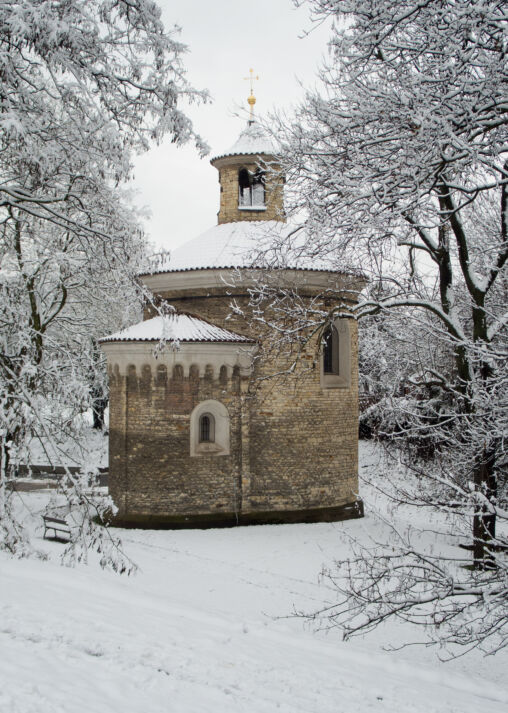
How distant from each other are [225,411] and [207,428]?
59 cm

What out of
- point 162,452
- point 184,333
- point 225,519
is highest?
point 184,333

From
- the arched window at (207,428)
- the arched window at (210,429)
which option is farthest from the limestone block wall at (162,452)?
the arched window at (207,428)

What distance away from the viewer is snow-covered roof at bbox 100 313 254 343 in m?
15.9

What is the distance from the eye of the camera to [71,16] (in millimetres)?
6699

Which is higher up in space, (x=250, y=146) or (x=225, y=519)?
(x=250, y=146)

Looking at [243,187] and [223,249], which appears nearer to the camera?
[223,249]

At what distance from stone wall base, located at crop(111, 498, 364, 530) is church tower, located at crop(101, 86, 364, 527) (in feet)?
0.08

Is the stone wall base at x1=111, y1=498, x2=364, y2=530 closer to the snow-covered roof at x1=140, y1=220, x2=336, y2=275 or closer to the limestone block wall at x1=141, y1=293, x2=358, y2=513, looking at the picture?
the limestone block wall at x1=141, y1=293, x2=358, y2=513

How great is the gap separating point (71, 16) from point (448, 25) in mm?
3357

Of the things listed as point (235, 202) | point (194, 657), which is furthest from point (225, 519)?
point (194, 657)

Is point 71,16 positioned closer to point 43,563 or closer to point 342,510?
point 43,563

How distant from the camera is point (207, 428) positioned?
1658 cm

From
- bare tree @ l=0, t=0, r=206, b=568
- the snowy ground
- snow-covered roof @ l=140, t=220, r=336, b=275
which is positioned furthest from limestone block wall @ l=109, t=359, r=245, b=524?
bare tree @ l=0, t=0, r=206, b=568

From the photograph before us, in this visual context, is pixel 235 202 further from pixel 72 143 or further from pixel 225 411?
pixel 72 143
